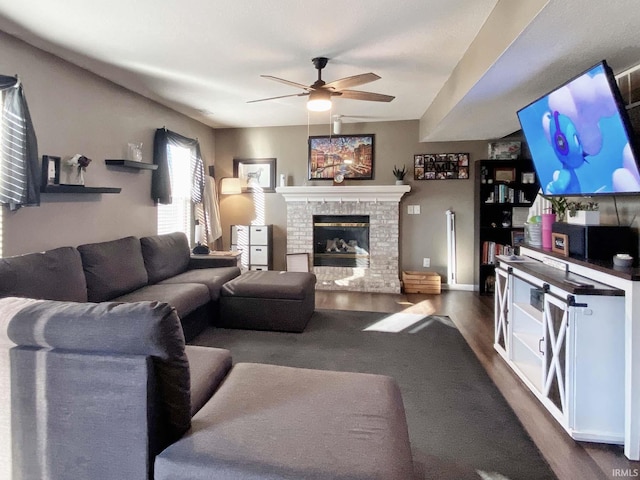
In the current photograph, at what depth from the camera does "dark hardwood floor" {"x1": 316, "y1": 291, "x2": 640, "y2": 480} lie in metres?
1.78

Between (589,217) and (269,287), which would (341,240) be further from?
(589,217)

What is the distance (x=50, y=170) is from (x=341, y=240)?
151 inches

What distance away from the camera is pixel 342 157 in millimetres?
5691

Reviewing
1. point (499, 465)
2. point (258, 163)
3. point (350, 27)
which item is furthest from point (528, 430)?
point (258, 163)

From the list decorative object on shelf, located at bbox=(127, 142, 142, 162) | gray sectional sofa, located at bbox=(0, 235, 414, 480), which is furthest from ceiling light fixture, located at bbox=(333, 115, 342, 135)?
gray sectional sofa, located at bbox=(0, 235, 414, 480)

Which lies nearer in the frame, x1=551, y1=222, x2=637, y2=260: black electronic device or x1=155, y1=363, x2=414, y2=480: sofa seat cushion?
x1=155, y1=363, x2=414, y2=480: sofa seat cushion

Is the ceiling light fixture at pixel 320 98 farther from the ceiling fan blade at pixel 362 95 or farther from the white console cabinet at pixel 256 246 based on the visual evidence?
the white console cabinet at pixel 256 246

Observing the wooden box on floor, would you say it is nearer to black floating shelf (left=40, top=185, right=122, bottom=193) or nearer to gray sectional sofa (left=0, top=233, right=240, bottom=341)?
gray sectional sofa (left=0, top=233, right=240, bottom=341)

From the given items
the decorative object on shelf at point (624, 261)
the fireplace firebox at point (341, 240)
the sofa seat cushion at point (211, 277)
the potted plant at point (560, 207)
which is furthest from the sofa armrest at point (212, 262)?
the decorative object on shelf at point (624, 261)

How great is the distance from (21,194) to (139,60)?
1445 millimetres

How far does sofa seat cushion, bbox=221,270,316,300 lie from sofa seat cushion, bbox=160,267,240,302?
84mm

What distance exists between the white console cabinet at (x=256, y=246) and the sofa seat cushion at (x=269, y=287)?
172cm

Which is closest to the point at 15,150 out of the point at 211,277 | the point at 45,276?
the point at 45,276

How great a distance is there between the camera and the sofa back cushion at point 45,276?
2250 mm
